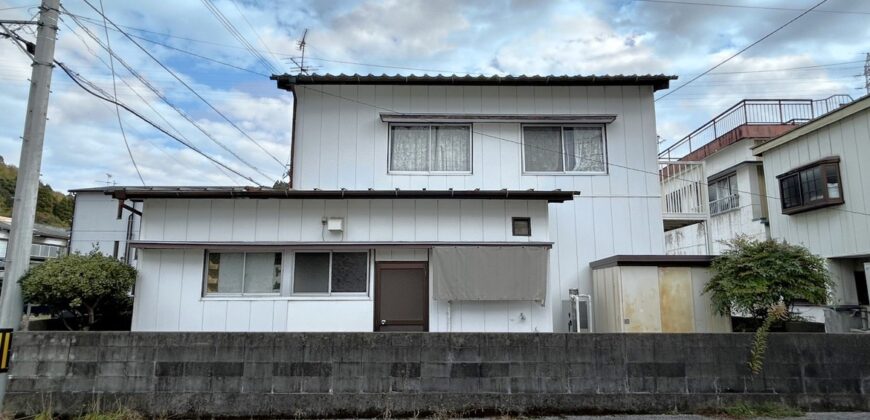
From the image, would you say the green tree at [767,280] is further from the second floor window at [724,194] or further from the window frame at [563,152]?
the second floor window at [724,194]

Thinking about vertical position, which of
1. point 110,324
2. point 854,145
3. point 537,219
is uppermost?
Answer: point 854,145

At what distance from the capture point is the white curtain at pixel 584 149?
1076 cm

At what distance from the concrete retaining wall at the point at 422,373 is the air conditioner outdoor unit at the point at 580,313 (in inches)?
112

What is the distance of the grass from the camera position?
582cm

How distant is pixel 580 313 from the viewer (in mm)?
9414

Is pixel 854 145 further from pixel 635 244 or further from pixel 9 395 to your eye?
pixel 9 395

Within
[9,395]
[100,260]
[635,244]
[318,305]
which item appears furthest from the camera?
[635,244]

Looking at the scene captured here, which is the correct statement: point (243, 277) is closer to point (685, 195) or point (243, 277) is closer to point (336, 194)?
point (336, 194)

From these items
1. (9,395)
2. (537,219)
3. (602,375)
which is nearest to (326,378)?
(602,375)

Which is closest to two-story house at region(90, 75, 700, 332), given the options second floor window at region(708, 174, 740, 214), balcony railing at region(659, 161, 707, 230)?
balcony railing at region(659, 161, 707, 230)

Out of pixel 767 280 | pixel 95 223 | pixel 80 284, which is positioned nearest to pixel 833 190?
pixel 767 280

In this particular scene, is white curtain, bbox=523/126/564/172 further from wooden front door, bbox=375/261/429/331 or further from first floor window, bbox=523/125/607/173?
wooden front door, bbox=375/261/429/331

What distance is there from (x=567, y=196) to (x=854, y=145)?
299 inches

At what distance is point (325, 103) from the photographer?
36.3ft
